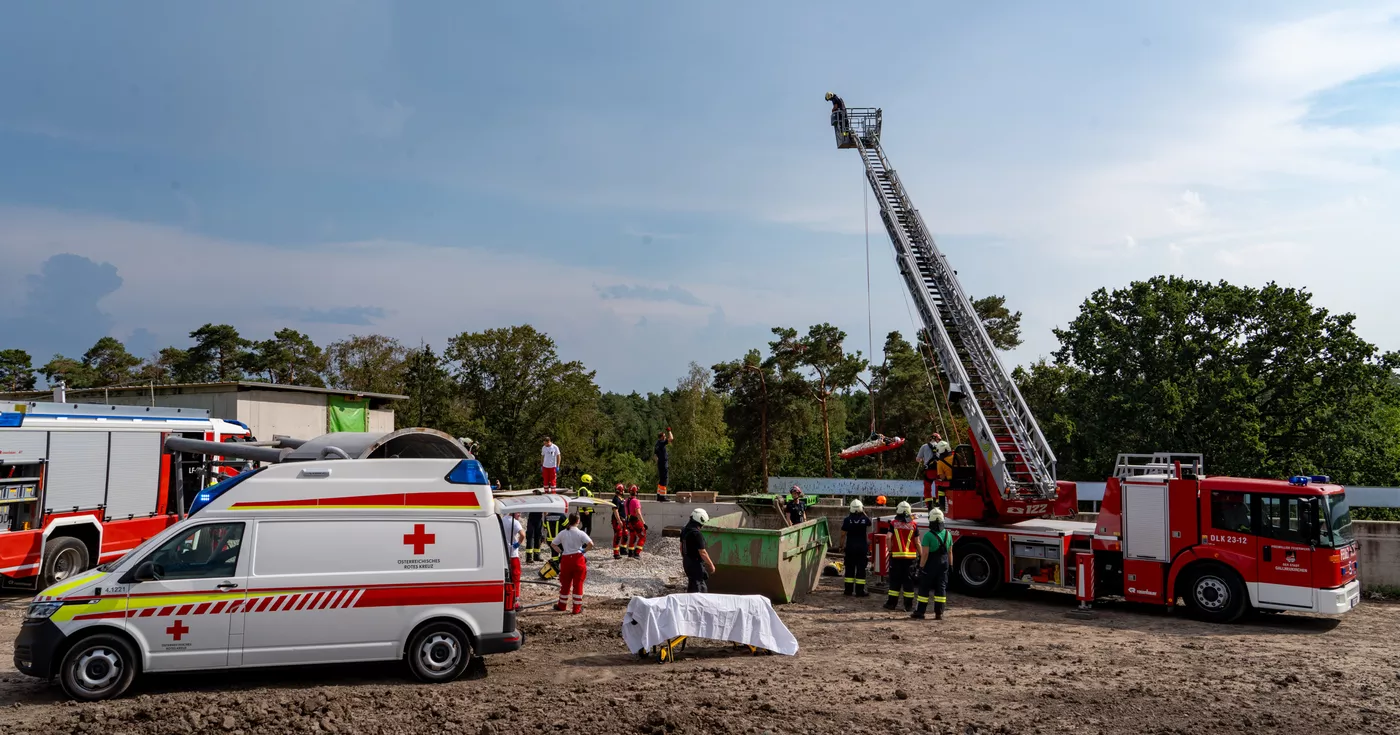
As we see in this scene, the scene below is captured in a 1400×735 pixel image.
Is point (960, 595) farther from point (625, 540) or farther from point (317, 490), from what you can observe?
point (317, 490)

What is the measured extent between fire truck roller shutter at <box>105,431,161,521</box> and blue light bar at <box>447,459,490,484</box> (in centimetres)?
914

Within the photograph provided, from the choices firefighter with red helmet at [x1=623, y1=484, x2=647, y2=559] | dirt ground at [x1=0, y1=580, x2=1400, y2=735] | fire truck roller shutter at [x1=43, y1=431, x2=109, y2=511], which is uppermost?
fire truck roller shutter at [x1=43, y1=431, x2=109, y2=511]

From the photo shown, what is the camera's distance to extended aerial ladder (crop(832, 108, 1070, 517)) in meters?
16.5

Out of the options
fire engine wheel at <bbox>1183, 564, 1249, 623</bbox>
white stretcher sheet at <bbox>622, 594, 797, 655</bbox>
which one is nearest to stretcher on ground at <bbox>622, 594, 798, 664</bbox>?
white stretcher sheet at <bbox>622, 594, 797, 655</bbox>

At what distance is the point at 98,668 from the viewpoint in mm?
8312

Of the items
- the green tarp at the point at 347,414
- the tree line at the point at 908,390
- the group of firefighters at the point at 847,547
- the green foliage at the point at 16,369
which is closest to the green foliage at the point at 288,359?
the tree line at the point at 908,390

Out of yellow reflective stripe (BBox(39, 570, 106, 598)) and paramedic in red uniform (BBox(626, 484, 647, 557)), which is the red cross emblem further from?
paramedic in red uniform (BBox(626, 484, 647, 557))

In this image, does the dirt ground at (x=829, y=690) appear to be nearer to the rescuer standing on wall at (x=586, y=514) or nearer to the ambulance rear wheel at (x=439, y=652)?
the ambulance rear wheel at (x=439, y=652)

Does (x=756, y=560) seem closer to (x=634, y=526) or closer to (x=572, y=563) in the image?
(x=572, y=563)

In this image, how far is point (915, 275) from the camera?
19594 mm

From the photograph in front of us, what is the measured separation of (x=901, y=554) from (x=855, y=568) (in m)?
1.50

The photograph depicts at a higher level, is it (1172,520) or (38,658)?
(1172,520)

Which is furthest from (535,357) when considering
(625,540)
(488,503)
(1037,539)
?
(488,503)

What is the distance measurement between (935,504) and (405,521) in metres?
12.3
